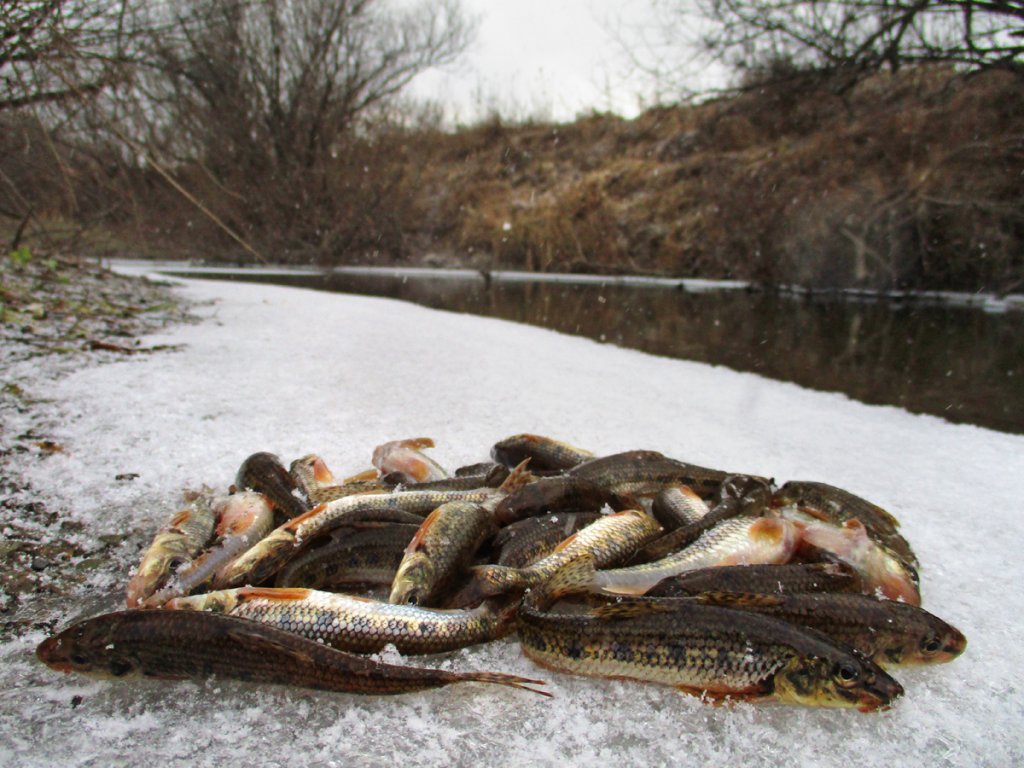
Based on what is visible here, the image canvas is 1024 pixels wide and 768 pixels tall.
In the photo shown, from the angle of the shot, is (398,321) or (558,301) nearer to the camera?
(398,321)

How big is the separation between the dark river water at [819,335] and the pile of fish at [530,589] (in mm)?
3412

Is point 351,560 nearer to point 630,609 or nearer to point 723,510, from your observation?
point 630,609

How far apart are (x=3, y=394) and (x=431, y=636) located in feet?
9.98

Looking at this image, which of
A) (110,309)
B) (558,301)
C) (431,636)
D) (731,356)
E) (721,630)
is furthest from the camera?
(558,301)

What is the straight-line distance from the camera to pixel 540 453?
3.03 meters

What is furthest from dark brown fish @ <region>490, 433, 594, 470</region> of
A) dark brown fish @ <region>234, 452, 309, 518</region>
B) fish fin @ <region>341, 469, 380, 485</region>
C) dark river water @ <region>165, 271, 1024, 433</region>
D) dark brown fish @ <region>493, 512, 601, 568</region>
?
dark river water @ <region>165, 271, 1024, 433</region>

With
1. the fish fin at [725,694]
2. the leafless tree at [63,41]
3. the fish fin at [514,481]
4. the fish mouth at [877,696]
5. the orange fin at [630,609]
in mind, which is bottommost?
the fish fin at [725,694]

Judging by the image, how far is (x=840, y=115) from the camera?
16.7m

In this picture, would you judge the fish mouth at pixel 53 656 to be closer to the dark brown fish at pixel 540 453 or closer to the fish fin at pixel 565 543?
the fish fin at pixel 565 543

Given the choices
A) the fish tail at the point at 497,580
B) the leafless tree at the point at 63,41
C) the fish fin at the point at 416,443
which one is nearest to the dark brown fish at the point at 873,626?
the fish tail at the point at 497,580

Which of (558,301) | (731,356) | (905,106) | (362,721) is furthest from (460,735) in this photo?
(905,106)

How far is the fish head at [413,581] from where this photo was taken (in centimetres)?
181

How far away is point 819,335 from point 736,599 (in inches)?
307

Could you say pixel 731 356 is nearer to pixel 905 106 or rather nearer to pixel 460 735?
pixel 460 735
